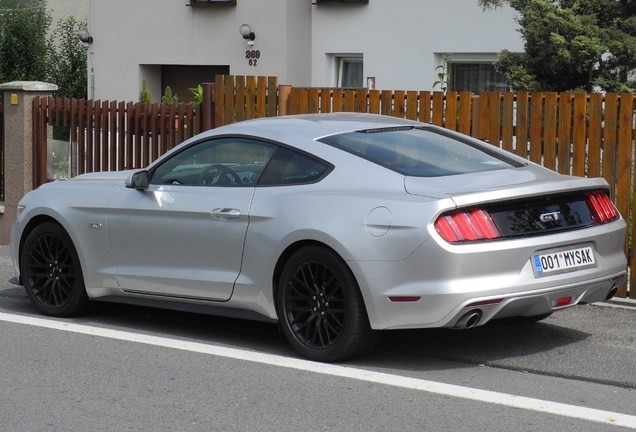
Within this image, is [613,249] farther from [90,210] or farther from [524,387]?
[90,210]

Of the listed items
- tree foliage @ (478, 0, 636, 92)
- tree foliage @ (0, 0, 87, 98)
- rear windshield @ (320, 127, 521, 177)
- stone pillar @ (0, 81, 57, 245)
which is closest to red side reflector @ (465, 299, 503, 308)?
rear windshield @ (320, 127, 521, 177)

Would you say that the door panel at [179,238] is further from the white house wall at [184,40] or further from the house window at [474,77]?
the white house wall at [184,40]

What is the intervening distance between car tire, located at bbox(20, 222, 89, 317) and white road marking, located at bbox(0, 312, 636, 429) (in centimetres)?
14

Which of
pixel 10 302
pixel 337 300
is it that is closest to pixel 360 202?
pixel 337 300

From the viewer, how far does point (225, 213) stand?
7602 millimetres

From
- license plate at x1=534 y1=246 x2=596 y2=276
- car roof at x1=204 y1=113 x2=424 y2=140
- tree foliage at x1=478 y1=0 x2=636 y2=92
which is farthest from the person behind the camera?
tree foliage at x1=478 y1=0 x2=636 y2=92

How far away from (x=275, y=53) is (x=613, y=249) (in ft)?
47.6

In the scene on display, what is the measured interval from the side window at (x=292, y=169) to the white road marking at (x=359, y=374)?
3.57 feet

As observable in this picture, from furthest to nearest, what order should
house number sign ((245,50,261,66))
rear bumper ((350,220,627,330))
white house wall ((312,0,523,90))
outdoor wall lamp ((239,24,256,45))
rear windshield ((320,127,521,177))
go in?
1. house number sign ((245,50,261,66))
2. outdoor wall lamp ((239,24,256,45))
3. white house wall ((312,0,523,90))
4. rear windshield ((320,127,521,177))
5. rear bumper ((350,220,627,330))

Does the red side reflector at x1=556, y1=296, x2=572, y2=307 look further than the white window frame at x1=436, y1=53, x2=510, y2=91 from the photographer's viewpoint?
No

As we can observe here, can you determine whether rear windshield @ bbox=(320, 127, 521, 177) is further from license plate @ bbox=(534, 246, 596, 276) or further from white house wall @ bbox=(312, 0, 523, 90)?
white house wall @ bbox=(312, 0, 523, 90)

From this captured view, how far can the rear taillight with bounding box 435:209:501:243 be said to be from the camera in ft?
21.8

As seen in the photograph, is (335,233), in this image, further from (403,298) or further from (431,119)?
(431,119)

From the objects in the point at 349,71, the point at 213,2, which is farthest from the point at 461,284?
the point at 213,2
